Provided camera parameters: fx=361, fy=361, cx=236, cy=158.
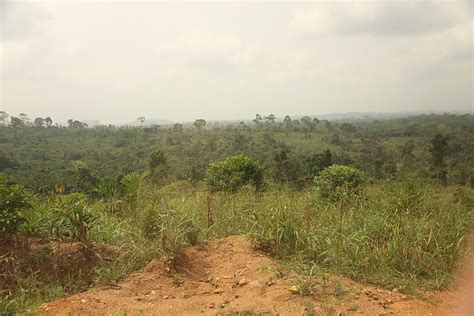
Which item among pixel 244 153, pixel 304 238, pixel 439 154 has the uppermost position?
pixel 304 238

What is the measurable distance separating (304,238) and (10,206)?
117 inches

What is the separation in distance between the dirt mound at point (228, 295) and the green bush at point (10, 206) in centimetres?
105

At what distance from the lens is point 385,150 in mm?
39781

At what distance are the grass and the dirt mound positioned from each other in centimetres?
14

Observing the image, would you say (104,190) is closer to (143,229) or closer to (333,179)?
(143,229)

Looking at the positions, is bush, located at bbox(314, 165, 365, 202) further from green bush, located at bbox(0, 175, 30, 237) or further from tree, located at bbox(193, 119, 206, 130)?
tree, located at bbox(193, 119, 206, 130)

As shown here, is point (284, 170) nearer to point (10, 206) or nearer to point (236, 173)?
point (236, 173)

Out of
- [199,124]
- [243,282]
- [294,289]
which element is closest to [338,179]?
[243,282]

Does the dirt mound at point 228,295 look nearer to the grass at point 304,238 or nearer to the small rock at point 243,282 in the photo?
the small rock at point 243,282

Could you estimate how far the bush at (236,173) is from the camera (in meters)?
10.8

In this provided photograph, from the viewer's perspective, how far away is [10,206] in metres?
3.45

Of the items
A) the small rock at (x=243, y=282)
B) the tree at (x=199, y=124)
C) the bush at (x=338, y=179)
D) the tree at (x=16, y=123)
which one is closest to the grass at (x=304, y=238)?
the small rock at (x=243, y=282)

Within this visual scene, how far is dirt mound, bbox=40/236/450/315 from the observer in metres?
2.81

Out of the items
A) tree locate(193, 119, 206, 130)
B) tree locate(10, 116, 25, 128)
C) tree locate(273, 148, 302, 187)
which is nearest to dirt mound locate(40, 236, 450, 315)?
tree locate(273, 148, 302, 187)
